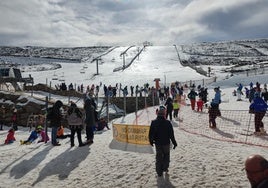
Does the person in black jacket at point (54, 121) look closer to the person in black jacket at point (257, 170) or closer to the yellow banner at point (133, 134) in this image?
the yellow banner at point (133, 134)

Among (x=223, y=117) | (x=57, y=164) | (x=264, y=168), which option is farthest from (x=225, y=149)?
(x=223, y=117)

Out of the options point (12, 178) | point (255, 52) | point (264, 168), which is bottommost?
point (12, 178)

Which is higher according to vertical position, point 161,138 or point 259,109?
point 259,109

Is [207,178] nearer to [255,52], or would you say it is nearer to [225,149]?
[225,149]

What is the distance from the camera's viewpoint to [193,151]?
996 centimetres

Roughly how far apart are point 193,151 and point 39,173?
4120mm

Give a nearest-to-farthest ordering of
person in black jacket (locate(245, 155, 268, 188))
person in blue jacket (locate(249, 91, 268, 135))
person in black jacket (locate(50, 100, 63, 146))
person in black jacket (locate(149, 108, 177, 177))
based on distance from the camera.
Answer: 1. person in black jacket (locate(245, 155, 268, 188))
2. person in black jacket (locate(149, 108, 177, 177))
3. person in black jacket (locate(50, 100, 63, 146))
4. person in blue jacket (locate(249, 91, 268, 135))

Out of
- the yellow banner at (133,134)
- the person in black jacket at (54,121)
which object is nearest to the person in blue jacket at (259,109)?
the yellow banner at (133,134)

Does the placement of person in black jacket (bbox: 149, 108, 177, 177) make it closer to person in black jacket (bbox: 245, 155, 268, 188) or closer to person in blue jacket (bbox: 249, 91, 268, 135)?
person in black jacket (bbox: 245, 155, 268, 188)

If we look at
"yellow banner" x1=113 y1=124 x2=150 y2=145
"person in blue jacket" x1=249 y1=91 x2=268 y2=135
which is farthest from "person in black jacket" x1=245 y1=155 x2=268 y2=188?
"person in blue jacket" x1=249 y1=91 x2=268 y2=135

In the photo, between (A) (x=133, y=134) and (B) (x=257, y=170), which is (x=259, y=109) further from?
(B) (x=257, y=170)

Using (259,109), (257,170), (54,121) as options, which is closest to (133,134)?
(54,121)

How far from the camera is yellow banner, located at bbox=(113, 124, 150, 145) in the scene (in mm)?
11031

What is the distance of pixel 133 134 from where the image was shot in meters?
11.5
